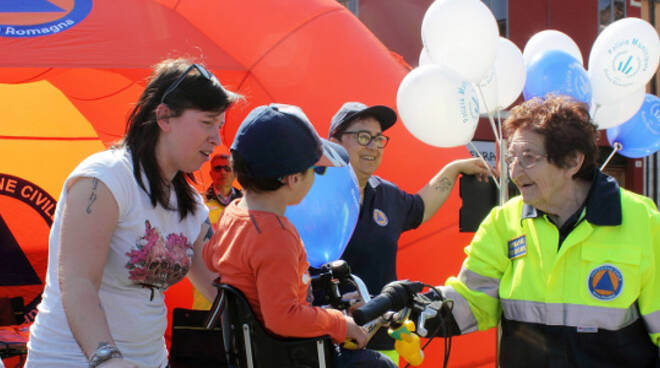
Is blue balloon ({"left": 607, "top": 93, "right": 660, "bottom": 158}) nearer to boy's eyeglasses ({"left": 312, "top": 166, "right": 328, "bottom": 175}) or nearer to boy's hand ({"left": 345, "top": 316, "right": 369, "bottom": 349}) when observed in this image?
boy's eyeglasses ({"left": 312, "top": 166, "right": 328, "bottom": 175})

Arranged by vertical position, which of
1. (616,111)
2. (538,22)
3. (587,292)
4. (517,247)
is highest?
(538,22)

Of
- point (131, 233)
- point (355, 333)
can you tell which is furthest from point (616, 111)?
point (131, 233)

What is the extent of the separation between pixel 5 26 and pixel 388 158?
247 cm

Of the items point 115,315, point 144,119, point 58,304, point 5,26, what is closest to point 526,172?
point 144,119

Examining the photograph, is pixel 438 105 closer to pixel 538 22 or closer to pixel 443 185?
pixel 443 185

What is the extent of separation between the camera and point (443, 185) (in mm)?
2980

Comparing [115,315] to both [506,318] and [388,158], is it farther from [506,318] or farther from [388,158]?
[388,158]

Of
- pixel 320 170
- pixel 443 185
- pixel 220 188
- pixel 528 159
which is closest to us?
pixel 320 170

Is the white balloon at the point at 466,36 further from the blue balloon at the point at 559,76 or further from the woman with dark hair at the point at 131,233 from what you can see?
the woman with dark hair at the point at 131,233

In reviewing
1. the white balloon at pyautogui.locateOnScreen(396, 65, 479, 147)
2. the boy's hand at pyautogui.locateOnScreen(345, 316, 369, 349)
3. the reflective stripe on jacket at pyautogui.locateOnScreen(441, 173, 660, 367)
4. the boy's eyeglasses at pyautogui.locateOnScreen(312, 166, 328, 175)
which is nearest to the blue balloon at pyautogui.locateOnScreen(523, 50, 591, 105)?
the white balloon at pyautogui.locateOnScreen(396, 65, 479, 147)

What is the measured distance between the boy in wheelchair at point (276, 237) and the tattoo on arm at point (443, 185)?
148cm

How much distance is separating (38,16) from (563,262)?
3.02 m

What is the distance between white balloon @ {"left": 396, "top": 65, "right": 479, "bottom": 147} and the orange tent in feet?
2.41

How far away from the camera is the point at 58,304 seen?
1.43 m
